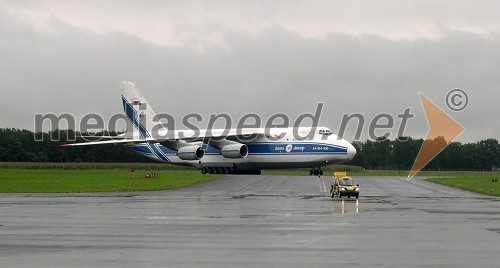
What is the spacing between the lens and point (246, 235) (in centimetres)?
2364

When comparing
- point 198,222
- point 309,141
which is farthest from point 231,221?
point 309,141

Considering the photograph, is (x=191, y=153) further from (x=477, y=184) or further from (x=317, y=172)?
(x=477, y=184)

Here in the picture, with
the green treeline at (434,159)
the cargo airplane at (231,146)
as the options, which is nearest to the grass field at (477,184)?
the cargo airplane at (231,146)

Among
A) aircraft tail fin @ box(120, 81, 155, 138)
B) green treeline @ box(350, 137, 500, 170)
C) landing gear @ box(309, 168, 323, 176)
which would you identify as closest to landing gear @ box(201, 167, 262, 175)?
landing gear @ box(309, 168, 323, 176)

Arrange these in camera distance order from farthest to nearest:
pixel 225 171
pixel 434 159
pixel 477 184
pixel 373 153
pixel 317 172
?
1. pixel 373 153
2. pixel 434 159
3. pixel 225 171
4. pixel 317 172
5. pixel 477 184

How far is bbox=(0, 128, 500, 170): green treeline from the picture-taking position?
138 meters

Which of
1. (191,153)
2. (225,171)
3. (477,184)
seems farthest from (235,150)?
(477,184)

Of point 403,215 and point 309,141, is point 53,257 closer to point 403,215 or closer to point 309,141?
point 403,215

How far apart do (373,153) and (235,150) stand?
114 meters

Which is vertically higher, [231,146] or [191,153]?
[231,146]

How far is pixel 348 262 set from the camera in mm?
17703

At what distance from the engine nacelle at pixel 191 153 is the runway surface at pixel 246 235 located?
4909 centimetres

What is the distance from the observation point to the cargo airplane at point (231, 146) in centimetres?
8369

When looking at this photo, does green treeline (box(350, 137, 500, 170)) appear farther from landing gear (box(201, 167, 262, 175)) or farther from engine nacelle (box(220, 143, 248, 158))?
engine nacelle (box(220, 143, 248, 158))
